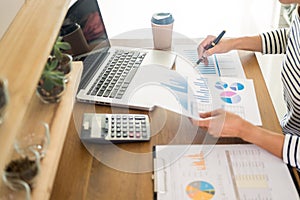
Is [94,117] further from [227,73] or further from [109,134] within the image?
[227,73]

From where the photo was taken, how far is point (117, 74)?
1302mm

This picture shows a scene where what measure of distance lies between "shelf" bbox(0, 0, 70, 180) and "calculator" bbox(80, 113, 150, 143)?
13.6 inches

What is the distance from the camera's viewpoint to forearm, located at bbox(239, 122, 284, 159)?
106 cm

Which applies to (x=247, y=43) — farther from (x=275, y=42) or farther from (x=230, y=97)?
(x=230, y=97)

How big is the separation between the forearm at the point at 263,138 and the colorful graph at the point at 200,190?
183 millimetres

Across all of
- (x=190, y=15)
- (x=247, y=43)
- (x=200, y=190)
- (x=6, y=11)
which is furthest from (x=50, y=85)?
(x=190, y=15)

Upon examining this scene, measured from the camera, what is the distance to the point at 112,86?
4.11 ft

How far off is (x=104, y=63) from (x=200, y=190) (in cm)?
56

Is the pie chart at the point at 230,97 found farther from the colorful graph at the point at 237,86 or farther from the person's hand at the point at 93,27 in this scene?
the person's hand at the point at 93,27

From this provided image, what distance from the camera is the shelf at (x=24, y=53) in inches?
24.6

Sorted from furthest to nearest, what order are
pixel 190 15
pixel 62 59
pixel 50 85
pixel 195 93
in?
pixel 190 15
pixel 195 93
pixel 62 59
pixel 50 85

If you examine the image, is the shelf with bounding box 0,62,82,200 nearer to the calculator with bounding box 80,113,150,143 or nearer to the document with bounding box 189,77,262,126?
the calculator with bounding box 80,113,150,143

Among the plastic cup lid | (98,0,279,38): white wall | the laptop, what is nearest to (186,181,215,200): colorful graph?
Result: the laptop

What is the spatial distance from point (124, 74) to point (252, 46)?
47cm
